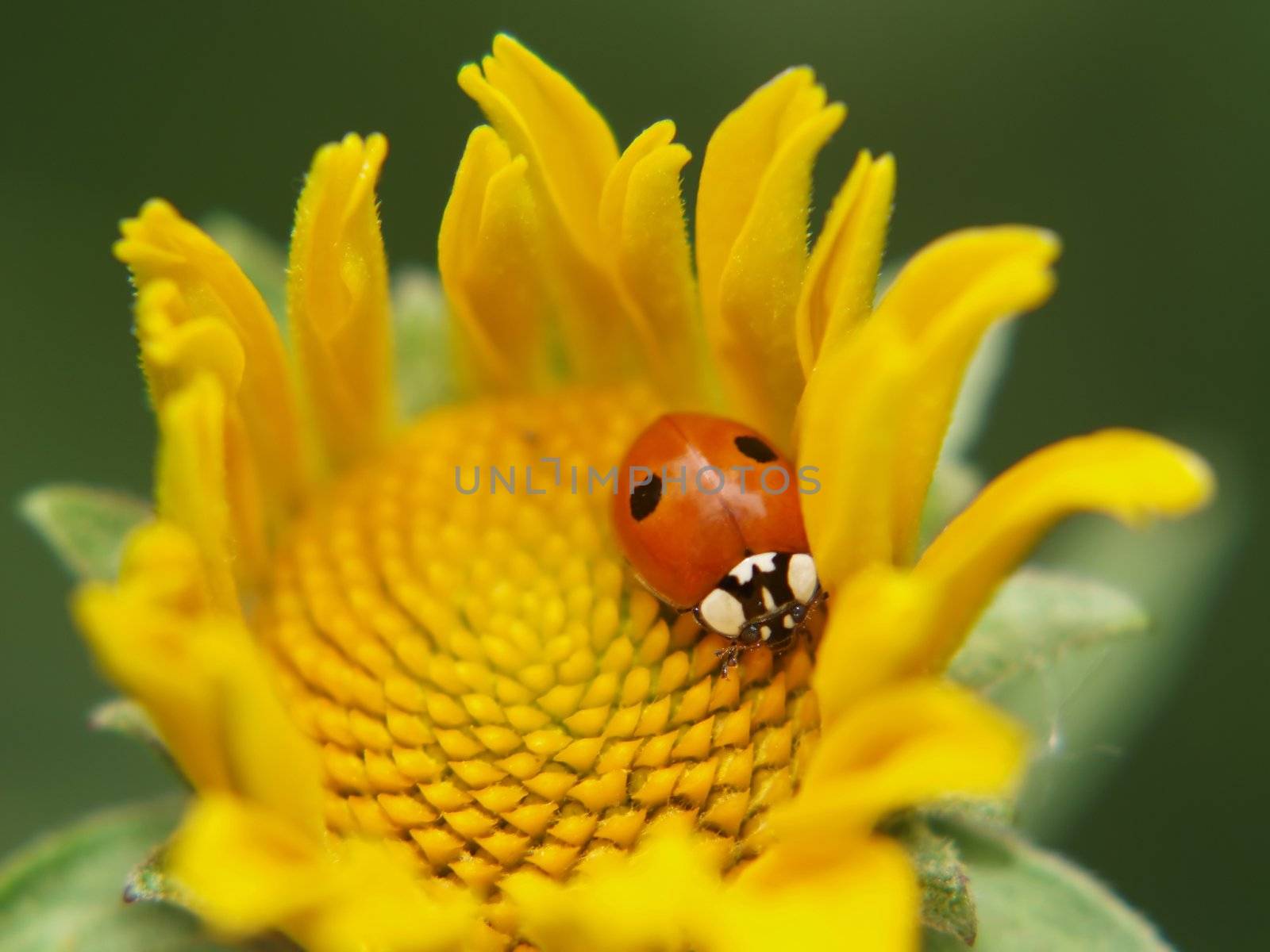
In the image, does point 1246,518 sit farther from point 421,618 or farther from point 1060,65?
point 421,618

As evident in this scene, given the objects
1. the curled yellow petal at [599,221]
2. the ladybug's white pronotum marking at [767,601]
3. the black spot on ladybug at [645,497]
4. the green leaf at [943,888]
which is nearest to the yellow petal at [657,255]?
the curled yellow petal at [599,221]

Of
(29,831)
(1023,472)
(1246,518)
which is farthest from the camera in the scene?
(1246,518)

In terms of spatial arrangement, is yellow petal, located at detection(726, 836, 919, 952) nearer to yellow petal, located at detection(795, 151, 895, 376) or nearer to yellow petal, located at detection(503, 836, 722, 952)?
yellow petal, located at detection(503, 836, 722, 952)

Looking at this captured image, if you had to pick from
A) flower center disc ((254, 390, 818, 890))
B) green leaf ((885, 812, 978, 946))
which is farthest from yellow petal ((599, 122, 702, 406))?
green leaf ((885, 812, 978, 946))

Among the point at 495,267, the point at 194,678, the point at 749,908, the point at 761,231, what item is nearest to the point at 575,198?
the point at 495,267

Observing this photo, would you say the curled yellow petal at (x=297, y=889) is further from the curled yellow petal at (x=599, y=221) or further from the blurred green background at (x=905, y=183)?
the blurred green background at (x=905, y=183)

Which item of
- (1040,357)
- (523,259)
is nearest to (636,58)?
(1040,357)

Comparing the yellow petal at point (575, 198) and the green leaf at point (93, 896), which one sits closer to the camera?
the green leaf at point (93, 896)
